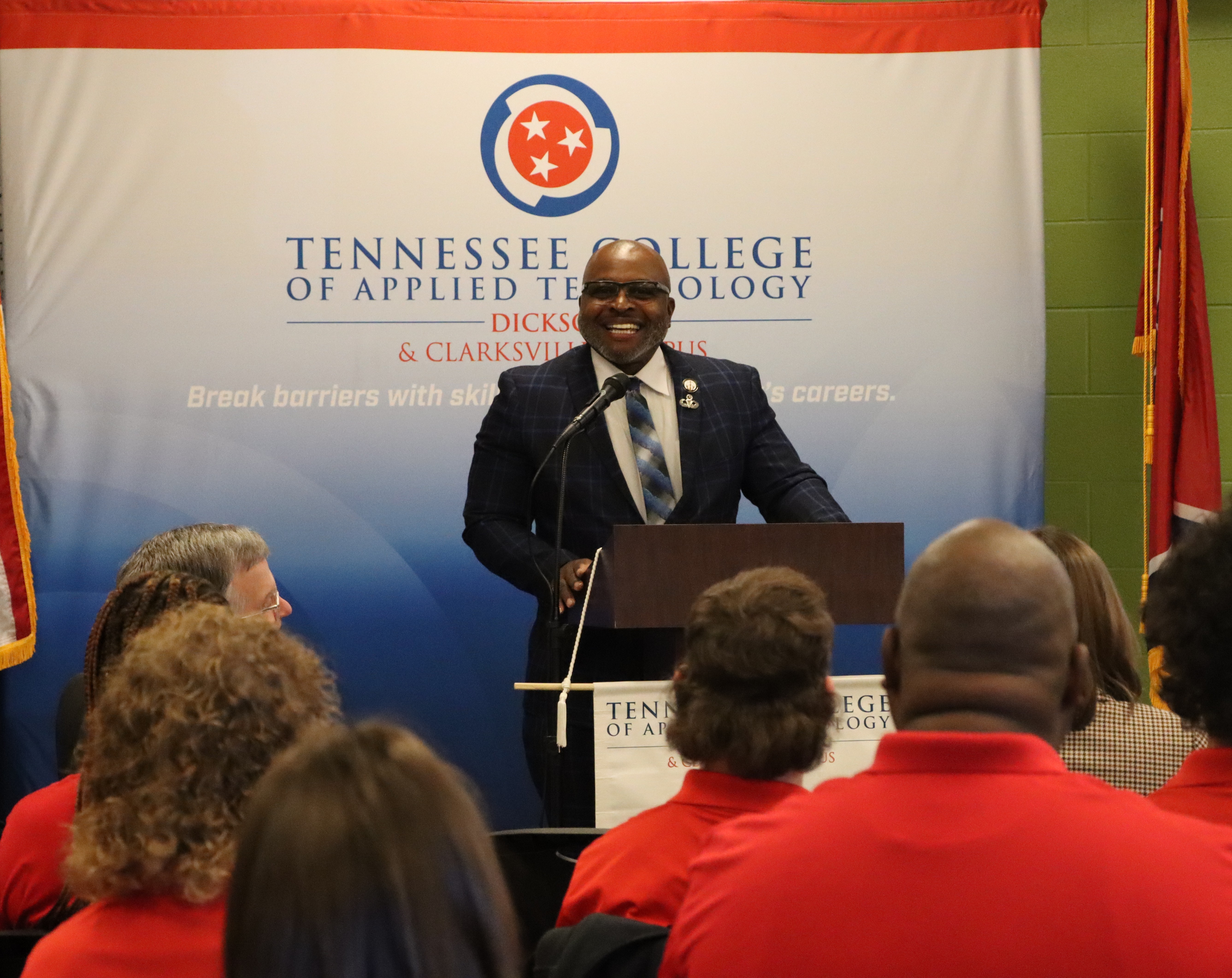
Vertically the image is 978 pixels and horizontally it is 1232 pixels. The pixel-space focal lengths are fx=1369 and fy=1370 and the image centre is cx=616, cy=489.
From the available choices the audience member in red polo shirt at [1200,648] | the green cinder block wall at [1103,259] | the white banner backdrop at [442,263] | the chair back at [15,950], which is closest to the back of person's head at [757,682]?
the audience member in red polo shirt at [1200,648]

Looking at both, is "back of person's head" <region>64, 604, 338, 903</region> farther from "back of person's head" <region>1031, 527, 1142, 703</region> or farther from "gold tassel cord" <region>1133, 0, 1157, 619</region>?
"gold tassel cord" <region>1133, 0, 1157, 619</region>

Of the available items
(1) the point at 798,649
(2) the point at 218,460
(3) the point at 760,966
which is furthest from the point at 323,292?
(3) the point at 760,966

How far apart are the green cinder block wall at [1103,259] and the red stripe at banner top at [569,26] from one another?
1.53ft

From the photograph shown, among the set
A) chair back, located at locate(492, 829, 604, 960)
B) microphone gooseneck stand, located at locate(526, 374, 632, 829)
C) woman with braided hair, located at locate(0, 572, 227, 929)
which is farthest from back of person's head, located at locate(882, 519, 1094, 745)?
microphone gooseneck stand, located at locate(526, 374, 632, 829)

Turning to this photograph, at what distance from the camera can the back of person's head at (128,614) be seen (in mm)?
2041

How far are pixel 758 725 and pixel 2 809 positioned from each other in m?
3.44

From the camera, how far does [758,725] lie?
1.71 metres

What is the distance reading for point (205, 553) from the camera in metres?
3.01

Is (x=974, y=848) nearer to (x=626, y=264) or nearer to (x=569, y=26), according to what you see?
(x=626, y=264)

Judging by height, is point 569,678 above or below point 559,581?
below

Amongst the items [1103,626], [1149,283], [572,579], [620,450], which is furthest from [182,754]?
[1149,283]

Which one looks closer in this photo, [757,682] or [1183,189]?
[757,682]

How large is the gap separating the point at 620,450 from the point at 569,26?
1.65 metres

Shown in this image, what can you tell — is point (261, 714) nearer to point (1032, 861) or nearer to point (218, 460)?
point (1032, 861)
